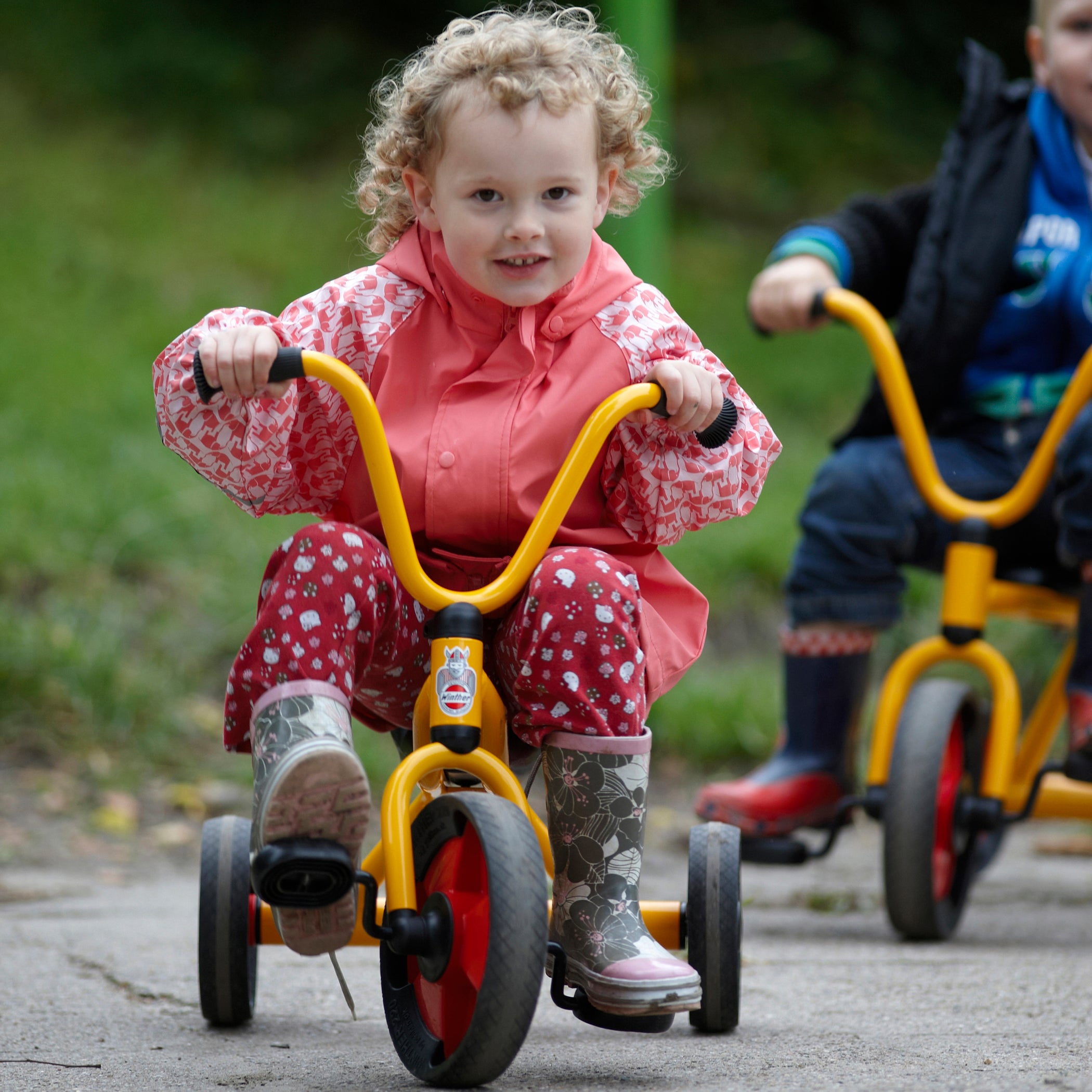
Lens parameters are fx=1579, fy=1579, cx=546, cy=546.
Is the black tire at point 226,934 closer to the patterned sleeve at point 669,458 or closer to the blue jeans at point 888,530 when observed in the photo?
the patterned sleeve at point 669,458

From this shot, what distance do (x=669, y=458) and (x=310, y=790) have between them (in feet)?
1.94

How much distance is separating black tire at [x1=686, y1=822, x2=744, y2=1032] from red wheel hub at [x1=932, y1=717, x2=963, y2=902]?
31.0 inches

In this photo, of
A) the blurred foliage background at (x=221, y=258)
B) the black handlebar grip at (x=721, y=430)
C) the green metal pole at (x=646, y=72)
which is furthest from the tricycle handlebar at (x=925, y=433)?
the blurred foliage background at (x=221, y=258)

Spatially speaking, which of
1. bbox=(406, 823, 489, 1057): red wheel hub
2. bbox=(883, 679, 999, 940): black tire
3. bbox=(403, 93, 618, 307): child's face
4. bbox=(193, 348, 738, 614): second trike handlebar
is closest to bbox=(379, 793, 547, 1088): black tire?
bbox=(406, 823, 489, 1057): red wheel hub

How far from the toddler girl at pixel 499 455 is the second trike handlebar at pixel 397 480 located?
0.02 m

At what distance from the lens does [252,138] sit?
25.8 feet

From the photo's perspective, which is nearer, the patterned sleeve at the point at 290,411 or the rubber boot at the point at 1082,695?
the patterned sleeve at the point at 290,411

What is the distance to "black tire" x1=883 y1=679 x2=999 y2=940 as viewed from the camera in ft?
8.17

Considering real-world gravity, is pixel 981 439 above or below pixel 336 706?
above

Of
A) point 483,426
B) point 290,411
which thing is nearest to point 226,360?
point 290,411

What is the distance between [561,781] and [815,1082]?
0.41 metres

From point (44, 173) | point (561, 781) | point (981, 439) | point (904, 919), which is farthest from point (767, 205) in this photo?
point (561, 781)

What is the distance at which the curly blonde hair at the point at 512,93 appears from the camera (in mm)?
1802

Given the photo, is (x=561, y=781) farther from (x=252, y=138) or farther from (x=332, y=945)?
(x=252, y=138)
